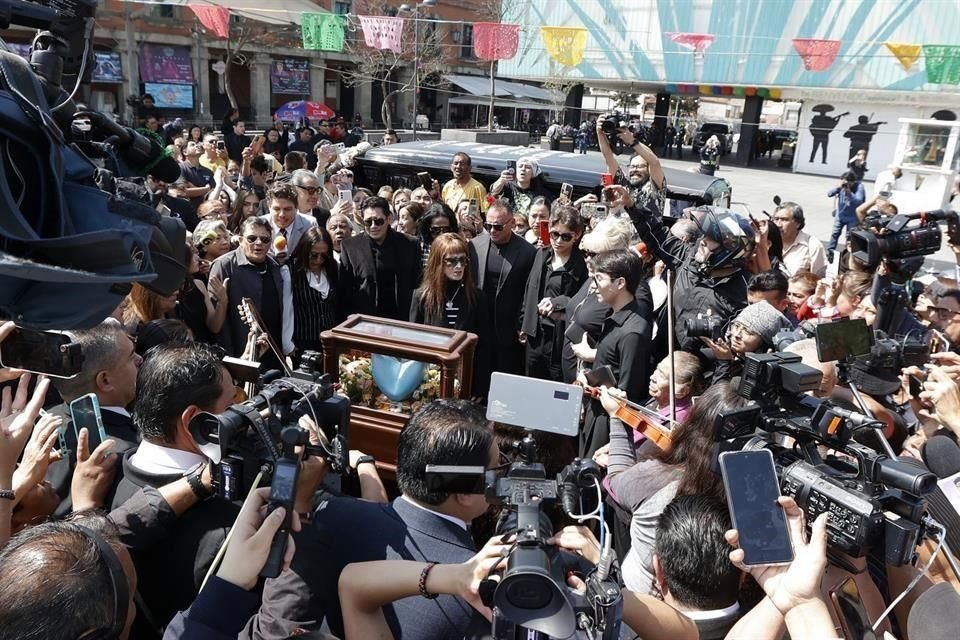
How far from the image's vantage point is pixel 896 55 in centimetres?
2047

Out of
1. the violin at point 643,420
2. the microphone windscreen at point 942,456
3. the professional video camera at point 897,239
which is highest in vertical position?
the professional video camera at point 897,239

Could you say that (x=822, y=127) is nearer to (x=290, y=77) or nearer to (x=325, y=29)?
(x=325, y=29)

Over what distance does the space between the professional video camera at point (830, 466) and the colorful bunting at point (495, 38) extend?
19007mm

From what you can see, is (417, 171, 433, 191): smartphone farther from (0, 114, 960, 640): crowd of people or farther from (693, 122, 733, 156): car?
(693, 122, 733, 156): car

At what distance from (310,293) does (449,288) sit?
0.92m

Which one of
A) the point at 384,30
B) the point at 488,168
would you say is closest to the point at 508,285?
the point at 488,168

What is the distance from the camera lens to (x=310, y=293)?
4.53 meters

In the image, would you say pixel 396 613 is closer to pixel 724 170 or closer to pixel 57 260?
pixel 57 260

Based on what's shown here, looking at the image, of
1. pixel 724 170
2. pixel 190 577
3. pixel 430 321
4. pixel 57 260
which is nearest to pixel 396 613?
pixel 190 577

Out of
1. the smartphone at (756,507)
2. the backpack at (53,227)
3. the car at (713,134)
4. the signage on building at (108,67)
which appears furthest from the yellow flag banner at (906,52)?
the signage on building at (108,67)

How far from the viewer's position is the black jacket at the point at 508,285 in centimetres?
493

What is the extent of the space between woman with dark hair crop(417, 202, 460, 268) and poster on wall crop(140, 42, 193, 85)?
2697 centimetres

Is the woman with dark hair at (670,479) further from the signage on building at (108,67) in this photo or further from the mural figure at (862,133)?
the signage on building at (108,67)

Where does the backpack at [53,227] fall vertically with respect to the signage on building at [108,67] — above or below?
below
